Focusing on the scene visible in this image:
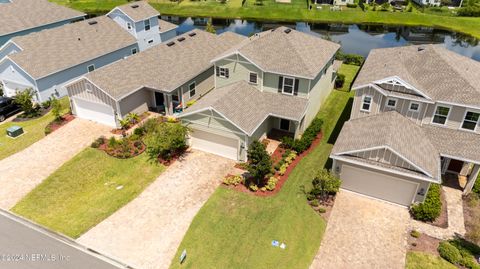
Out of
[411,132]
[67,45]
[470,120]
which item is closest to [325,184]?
[411,132]

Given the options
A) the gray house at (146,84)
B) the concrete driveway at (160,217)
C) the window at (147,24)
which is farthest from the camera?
the window at (147,24)

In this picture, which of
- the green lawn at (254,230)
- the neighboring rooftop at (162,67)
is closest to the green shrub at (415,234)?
the green lawn at (254,230)

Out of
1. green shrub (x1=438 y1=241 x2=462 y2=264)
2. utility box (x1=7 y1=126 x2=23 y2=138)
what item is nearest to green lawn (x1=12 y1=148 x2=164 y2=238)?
utility box (x1=7 y1=126 x2=23 y2=138)

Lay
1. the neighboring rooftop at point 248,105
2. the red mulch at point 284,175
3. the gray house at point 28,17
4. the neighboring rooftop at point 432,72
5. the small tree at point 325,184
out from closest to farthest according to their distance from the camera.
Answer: the small tree at point 325,184
the neighboring rooftop at point 432,72
the red mulch at point 284,175
the neighboring rooftop at point 248,105
the gray house at point 28,17

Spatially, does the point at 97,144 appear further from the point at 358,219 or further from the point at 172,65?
the point at 358,219

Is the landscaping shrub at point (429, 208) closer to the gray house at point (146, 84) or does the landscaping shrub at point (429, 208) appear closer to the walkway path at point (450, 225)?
the walkway path at point (450, 225)

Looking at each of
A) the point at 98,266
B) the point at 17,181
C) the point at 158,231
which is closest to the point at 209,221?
the point at 158,231

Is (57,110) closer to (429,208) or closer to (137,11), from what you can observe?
(137,11)

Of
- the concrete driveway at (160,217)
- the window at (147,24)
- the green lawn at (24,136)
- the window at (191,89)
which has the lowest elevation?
the concrete driveway at (160,217)
